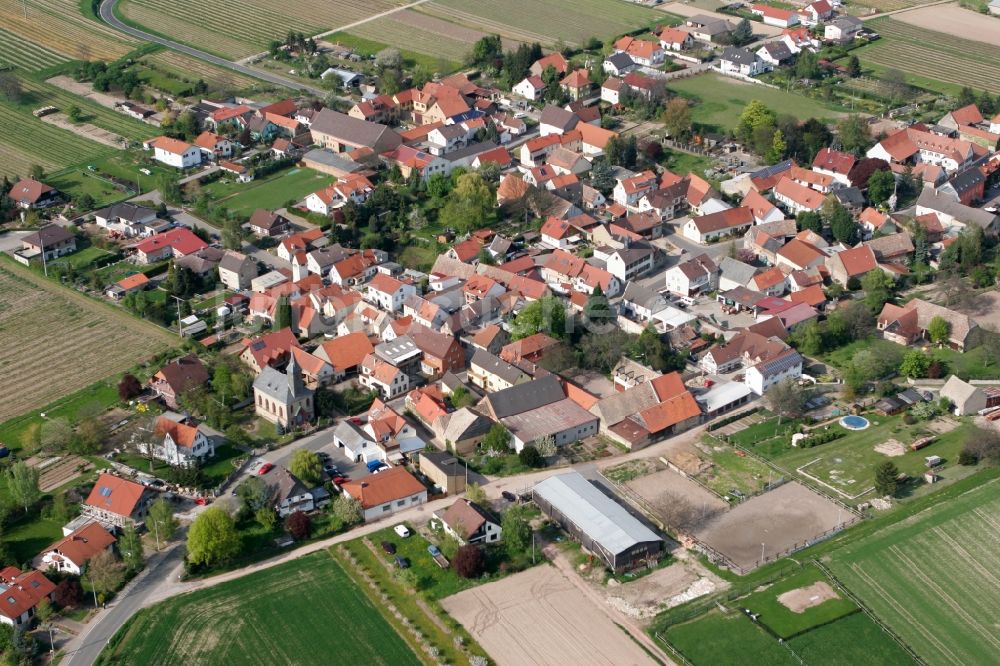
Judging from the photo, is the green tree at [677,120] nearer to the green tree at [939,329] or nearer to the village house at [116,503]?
the green tree at [939,329]

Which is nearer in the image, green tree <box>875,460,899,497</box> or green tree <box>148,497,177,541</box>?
green tree <box>148,497,177,541</box>

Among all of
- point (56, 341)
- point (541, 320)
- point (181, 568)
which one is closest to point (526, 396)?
point (541, 320)

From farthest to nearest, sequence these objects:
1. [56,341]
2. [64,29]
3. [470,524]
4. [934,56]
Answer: [64,29], [934,56], [56,341], [470,524]

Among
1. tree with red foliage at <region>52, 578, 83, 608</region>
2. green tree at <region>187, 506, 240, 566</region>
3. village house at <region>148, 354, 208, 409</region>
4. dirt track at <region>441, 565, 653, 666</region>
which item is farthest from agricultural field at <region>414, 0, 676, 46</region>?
tree with red foliage at <region>52, 578, 83, 608</region>

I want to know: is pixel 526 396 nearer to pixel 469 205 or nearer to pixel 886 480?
pixel 886 480

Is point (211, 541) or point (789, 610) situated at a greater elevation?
point (211, 541)

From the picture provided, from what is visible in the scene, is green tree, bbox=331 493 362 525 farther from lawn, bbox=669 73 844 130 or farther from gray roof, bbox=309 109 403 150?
lawn, bbox=669 73 844 130

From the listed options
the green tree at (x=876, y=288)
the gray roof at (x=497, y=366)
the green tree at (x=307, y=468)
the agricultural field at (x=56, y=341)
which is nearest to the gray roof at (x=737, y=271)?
the green tree at (x=876, y=288)
